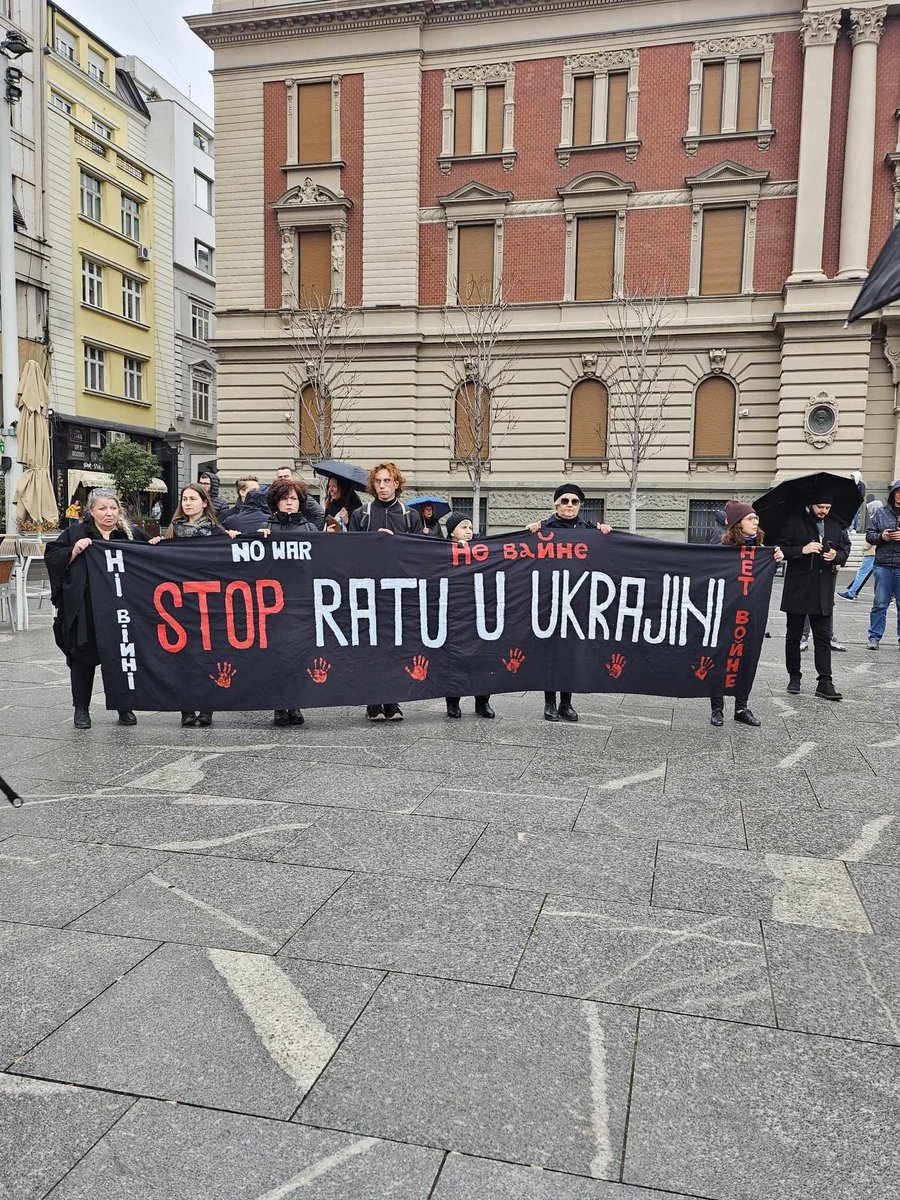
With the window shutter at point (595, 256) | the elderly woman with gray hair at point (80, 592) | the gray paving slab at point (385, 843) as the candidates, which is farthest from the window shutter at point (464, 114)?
the gray paving slab at point (385, 843)

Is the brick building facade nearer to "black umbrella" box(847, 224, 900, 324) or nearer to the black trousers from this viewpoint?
the black trousers

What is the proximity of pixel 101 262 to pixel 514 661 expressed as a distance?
38.7 metres

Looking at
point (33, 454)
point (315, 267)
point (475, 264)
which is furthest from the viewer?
point (315, 267)

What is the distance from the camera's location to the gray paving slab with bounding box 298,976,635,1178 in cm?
229

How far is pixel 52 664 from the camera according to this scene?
9555 millimetres

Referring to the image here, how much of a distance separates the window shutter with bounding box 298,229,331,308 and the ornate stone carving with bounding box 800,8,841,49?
1561 cm

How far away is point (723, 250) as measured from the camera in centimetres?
2712

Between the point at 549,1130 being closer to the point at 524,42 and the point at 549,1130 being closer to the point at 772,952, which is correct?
the point at 772,952

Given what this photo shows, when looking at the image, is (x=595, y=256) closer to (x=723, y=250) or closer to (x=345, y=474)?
(x=723, y=250)

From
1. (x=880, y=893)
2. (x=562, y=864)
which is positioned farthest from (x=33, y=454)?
(x=880, y=893)

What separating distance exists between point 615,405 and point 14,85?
1803 centimetres

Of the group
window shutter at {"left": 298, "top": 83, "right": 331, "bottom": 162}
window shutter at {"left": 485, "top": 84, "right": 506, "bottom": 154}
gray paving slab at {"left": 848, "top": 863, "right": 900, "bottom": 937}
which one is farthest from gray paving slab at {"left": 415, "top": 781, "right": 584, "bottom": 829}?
window shutter at {"left": 298, "top": 83, "right": 331, "bottom": 162}

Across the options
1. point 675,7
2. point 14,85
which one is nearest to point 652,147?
point 675,7

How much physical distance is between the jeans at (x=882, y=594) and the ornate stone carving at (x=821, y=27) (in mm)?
22084
